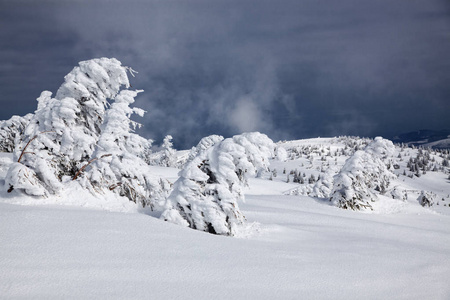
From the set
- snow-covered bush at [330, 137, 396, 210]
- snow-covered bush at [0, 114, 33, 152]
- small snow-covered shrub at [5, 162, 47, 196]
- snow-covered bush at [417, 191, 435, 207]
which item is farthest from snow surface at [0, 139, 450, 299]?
snow-covered bush at [417, 191, 435, 207]

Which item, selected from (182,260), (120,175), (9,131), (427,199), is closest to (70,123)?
(120,175)

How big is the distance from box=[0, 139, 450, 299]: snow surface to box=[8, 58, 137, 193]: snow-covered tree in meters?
0.93

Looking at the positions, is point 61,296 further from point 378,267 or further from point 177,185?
point 378,267

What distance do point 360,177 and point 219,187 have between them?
10.4 metres

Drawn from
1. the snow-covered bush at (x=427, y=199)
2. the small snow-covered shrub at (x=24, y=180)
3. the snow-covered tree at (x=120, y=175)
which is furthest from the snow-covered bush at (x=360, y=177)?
the snow-covered bush at (x=427, y=199)

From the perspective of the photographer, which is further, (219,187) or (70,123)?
(70,123)

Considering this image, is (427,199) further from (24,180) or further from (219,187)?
(24,180)

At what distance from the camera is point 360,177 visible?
14.1 metres

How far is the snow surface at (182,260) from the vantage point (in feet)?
10.6

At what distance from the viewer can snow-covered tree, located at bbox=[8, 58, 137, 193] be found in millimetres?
6944

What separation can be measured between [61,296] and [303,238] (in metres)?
4.89

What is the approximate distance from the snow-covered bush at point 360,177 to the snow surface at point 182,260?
6456 millimetres

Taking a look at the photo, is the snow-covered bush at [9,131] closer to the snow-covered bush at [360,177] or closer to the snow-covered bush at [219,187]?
the snow-covered bush at [219,187]

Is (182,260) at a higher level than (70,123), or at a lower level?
lower
